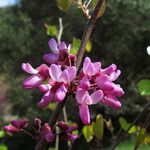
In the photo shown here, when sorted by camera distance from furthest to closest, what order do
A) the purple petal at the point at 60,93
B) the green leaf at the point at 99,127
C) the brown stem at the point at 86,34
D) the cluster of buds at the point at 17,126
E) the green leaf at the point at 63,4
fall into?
the green leaf at the point at 99,127 → the green leaf at the point at 63,4 → the cluster of buds at the point at 17,126 → the brown stem at the point at 86,34 → the purple petal at the point at 60,93

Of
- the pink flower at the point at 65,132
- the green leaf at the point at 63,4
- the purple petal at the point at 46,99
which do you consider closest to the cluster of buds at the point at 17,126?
the pink flower at the point at 65,132

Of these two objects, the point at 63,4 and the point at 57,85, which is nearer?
the point at 57,85

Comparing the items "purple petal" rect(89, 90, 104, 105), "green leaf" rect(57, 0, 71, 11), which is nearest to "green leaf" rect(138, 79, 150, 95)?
"green leaf" rect(57, 0, 71, 11)

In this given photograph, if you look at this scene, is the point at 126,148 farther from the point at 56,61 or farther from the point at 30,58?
the point at 56,61

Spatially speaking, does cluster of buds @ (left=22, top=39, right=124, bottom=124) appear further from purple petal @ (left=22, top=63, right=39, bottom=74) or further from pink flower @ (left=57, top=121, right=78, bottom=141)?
pink flower @ (left=57, top=121, right=78, bottom=141)

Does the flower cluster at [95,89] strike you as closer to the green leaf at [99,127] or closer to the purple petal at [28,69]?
the purple petal at [28,69]

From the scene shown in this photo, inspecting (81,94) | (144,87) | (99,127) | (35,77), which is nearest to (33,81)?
(35,77)

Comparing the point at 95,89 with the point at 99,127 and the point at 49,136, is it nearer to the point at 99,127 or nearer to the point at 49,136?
the point at 49,136

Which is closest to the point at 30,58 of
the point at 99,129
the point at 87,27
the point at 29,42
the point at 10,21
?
the point at 29,42
